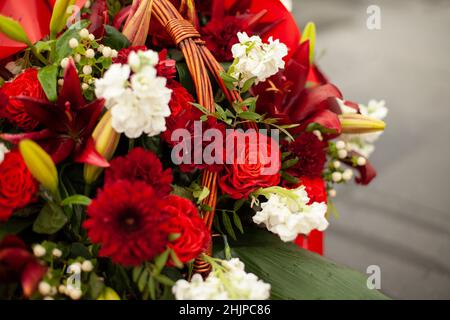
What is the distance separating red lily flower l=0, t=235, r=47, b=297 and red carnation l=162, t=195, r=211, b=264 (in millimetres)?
114

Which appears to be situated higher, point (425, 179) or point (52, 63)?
point (52, 63)

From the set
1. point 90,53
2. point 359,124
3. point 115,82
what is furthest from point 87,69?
point 359,124

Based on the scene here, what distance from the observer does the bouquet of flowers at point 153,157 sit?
17.1 inches

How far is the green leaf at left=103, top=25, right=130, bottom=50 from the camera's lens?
573 mm

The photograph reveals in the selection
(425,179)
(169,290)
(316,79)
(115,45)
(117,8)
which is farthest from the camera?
(425,179)

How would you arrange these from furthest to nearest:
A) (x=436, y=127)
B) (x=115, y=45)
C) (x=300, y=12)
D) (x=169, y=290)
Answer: (x=300, y=12) < (x=436, y=127) < (x=115, y=45) < (x=169, y=290)

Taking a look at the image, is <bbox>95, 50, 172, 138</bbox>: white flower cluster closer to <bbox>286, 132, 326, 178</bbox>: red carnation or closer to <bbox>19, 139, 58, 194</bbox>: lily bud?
<bbox>19, 139, 58, 194</bbox>: lily bud

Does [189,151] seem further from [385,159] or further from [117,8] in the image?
[385,159]

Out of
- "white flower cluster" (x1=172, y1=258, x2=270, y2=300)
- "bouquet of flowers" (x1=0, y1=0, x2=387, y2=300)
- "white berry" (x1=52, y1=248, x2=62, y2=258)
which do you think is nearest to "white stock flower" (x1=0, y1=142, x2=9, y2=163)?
"bouquet of flowers" (x1=0, y1=0, x2=387, y2=300)

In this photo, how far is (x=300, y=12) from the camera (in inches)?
70.6

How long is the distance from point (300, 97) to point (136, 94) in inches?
12.4

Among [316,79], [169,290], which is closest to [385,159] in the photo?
[316,79]

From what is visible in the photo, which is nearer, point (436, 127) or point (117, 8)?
point (117, 8)

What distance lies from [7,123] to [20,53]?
10 centimetres
